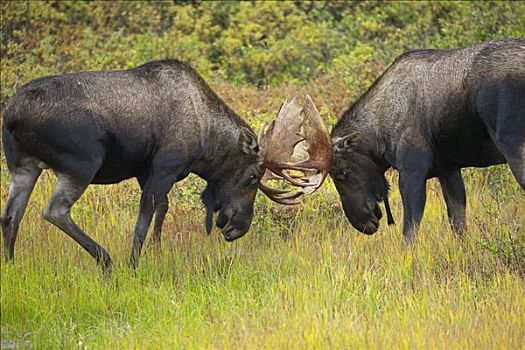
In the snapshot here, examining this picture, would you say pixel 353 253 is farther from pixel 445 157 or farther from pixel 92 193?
pixel 92 193

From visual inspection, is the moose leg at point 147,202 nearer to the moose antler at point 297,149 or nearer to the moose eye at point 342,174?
the moose antler at point 297,149

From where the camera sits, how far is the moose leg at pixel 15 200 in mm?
8617

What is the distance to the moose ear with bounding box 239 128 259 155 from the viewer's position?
9.40 metres

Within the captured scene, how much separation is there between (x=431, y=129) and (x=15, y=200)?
367 centimetres

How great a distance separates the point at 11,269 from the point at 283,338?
260cm

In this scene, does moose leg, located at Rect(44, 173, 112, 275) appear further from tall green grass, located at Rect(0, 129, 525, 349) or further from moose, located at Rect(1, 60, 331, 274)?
tall green grass, located at Rect(0, 129, 525, 349)

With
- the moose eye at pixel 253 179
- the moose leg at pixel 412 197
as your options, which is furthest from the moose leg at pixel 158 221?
the moose leg at pixel 412 197

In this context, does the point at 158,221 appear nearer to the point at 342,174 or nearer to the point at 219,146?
the point at 219,146

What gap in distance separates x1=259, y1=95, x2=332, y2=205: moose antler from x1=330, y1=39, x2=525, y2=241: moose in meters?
0.22

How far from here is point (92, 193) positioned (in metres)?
11.0

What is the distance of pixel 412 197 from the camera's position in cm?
924

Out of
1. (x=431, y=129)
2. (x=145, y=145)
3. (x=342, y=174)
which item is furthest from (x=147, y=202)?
(x=431, y=129)

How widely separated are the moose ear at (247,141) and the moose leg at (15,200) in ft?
6.20

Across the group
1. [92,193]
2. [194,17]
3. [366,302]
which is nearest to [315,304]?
[366,302]
